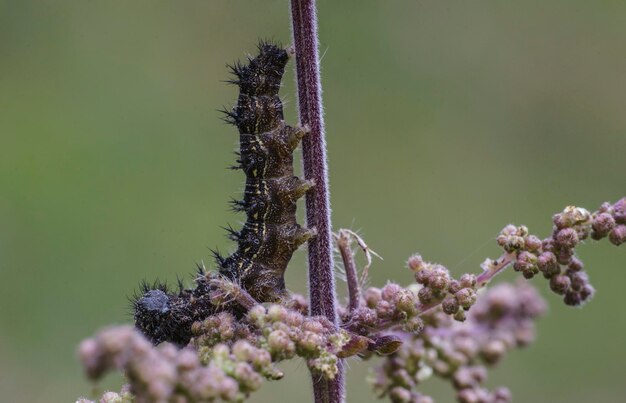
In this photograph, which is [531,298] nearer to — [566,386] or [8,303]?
[566,386]

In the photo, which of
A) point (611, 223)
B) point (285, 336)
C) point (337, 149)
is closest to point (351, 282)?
point (285, 336)

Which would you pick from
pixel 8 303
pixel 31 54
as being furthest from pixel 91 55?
pixel 8 303

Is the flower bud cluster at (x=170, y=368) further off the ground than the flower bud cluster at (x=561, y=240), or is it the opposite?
the flower bud cluster at (x=561, y=240)

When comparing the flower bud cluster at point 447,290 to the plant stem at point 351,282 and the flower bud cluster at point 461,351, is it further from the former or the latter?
the flower bud cluster at point 461,351

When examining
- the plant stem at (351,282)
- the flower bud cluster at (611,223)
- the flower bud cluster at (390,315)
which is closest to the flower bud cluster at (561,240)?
the flower bud cluster at (611,223)

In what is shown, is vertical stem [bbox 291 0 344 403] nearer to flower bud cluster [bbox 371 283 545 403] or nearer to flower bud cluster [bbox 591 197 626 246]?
flower bud cluster [bbox 371 283 545 403]
